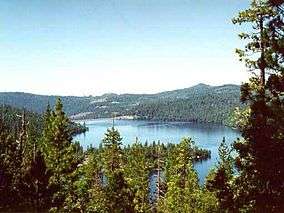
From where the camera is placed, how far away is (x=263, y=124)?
20156 mm

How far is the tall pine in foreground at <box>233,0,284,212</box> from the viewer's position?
1945 centimetres

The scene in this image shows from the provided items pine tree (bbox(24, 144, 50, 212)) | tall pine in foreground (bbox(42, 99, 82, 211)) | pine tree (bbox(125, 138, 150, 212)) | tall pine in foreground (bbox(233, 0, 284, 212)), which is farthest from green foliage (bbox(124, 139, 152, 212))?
tall pine in foreground (bbox(233, 0, 284, 212))

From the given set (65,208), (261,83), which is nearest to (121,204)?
(65,208)

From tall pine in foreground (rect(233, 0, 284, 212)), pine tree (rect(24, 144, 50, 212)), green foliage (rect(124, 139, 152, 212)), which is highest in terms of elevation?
tall pine in foreground (rect(233, 0, 284, 212))

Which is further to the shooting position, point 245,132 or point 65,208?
point 65,208

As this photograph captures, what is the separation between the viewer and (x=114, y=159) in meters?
60.1

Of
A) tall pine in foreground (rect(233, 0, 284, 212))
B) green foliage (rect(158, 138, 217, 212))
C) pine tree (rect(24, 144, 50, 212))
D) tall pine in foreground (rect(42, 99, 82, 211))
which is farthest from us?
green foliage (rect(158, 138, 217, 212))

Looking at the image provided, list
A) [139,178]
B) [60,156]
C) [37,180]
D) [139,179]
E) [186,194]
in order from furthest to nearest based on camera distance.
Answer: [139,178] < [139,179] < [186,194] < [60,156] < [37,180]

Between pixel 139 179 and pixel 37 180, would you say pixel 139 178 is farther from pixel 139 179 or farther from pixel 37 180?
pixel 37 180

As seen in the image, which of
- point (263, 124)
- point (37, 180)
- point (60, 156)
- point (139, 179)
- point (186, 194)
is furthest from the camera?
point (139, 179)

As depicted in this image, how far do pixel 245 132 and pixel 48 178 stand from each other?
2462 centimetres

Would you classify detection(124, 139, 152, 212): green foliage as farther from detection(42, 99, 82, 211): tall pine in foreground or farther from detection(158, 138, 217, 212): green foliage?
detection(42, 99, 82, 211): tall pine in foreground

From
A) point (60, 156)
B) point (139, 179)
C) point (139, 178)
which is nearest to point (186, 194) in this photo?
point (60, 156)

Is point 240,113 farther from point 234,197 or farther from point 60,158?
point 60,158
